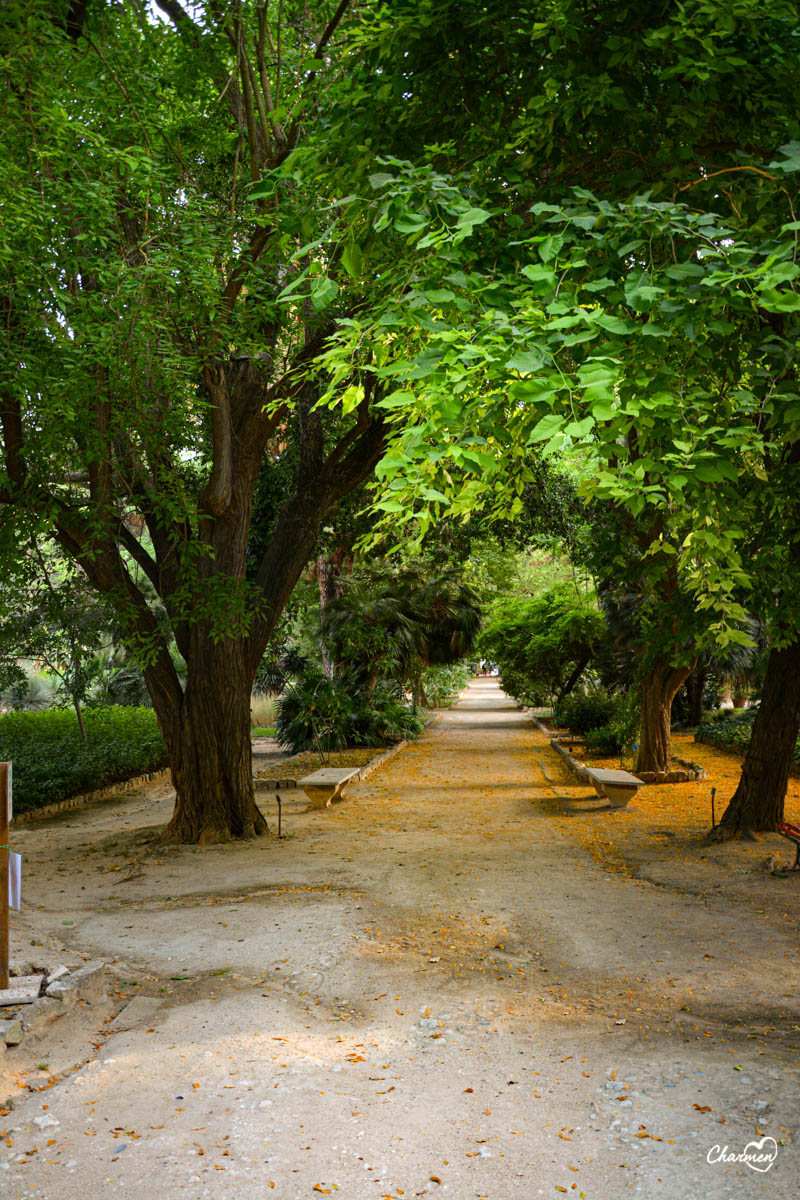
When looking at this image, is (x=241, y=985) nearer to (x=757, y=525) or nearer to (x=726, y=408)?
(x=726, y=408)

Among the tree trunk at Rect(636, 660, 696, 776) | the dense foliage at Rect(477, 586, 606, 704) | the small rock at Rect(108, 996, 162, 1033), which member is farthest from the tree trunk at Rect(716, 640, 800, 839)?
the dense foliage at Rect(477, 586, 606, 704)

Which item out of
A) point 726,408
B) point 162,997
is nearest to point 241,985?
point 162,997

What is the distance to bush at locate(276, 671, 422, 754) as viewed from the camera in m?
19.2

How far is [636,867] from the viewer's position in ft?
30.7

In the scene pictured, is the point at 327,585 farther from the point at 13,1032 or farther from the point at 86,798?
the point at 13,1032

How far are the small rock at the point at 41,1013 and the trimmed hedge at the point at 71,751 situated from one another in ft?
29.3

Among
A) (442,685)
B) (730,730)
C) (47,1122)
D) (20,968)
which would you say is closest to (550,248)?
(47,1122)

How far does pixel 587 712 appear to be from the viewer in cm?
2317

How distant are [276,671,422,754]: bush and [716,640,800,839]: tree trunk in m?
9.84

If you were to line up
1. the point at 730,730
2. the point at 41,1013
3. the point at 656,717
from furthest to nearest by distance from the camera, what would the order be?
the point at 730,730, the point at 656,717, the point at 41,1013

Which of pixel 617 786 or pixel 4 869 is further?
pixel 617 786

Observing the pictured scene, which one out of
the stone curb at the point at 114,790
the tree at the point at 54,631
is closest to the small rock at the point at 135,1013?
the stone curb at the point at 114,790

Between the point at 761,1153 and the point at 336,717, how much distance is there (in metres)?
16.2

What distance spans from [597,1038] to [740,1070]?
2.56 ft
